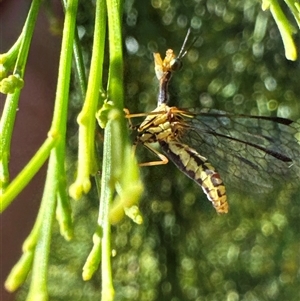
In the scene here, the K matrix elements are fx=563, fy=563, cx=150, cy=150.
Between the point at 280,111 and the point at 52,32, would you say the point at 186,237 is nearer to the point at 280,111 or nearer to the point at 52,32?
the point at 280,111

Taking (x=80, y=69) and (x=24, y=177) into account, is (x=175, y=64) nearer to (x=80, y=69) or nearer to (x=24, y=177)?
(x=80, y=69)

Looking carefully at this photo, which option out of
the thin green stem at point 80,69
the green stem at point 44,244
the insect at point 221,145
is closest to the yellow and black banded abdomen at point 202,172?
the insect at point 221,145

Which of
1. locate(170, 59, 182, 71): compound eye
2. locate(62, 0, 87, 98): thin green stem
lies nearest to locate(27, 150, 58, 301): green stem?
locate(62, 0, 87, 98): thin green stem

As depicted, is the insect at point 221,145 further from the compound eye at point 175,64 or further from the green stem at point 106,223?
the green stem at point 106,223

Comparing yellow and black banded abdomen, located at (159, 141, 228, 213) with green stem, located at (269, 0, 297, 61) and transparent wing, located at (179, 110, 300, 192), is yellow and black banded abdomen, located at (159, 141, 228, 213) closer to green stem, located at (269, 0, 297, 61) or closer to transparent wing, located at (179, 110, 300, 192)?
transparent wing, located at (179, 110, 300, 192)

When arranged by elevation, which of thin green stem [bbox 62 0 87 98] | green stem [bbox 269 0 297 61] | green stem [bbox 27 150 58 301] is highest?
thin green stem [bbox 62 0 87 98]

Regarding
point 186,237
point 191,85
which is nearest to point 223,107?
point 191,85
